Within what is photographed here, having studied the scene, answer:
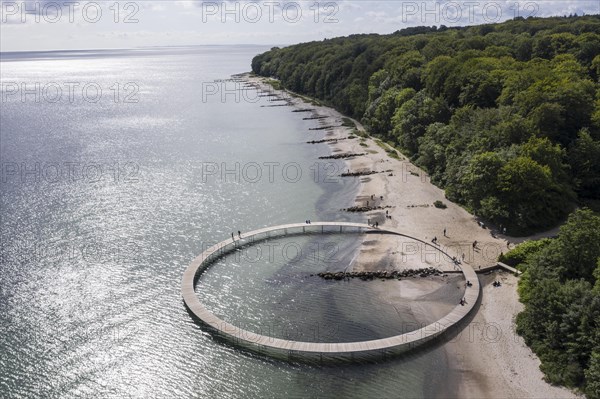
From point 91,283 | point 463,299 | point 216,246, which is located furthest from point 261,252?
point 463,299

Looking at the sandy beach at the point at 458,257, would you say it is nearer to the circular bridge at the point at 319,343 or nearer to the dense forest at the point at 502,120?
the circular bridge at the point at 319,343

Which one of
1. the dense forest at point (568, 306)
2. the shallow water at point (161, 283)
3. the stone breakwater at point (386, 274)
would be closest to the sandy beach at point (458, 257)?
the stone breakwater at point (386, 274)

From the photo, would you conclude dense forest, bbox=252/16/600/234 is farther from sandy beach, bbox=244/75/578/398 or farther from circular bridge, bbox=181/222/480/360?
circular bridge, bbox=181/222/480/360

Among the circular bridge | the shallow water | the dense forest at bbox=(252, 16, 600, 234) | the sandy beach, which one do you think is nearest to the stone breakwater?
the sandy beach

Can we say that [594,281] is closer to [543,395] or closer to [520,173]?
[543,395]

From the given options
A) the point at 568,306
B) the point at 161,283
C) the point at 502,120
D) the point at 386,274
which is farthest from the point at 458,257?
the point at 161,283
